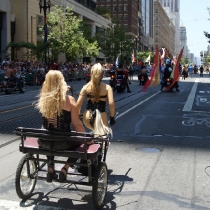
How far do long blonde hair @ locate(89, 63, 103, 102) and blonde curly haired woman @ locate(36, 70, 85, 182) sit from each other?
3.68 ft

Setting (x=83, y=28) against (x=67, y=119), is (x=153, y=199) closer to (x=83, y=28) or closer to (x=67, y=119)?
(x=67, y=119)

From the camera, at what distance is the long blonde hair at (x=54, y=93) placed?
486 cm

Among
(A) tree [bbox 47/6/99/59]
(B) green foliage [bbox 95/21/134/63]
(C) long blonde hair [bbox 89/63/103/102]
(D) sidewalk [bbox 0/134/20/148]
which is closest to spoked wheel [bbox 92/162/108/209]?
(C) long blonde hair [bbox 89/63/103/102]

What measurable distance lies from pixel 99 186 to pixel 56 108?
3.52 feet

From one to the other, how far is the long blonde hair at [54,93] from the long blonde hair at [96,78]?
1168 millimetres

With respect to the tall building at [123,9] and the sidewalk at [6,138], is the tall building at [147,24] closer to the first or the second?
the tall building at [123,9]

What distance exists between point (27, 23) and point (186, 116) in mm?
33702

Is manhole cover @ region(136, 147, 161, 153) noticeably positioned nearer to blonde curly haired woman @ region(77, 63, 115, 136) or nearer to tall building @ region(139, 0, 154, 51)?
blonde curly haired woman @ region(77, 63, 115, 136)

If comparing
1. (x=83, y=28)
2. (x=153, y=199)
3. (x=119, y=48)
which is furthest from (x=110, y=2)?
(x=153, y=199)

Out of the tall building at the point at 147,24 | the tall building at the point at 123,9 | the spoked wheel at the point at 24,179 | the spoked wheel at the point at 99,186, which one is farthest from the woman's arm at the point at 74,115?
the tall building at the point at 147,24

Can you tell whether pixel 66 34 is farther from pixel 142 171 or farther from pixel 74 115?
pixel 74 115

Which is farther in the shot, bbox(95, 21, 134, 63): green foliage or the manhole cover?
bbox(95, 21, 134, 63): green foliage

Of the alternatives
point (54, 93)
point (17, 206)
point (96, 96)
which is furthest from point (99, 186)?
point (96, 96)

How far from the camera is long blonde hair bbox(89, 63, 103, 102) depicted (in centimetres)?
598
